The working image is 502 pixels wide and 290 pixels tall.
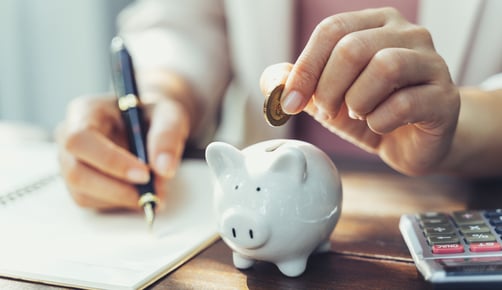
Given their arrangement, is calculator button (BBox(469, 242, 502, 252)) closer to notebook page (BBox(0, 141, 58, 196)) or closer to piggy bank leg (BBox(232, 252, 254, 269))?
piggy bank leg (BBox(232, 252, 254, 269))

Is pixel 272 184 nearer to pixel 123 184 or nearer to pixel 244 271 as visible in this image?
pixel 244 271

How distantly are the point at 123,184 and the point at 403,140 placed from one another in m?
0.26

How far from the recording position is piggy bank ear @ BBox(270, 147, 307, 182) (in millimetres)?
362

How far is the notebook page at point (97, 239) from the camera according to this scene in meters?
0.40

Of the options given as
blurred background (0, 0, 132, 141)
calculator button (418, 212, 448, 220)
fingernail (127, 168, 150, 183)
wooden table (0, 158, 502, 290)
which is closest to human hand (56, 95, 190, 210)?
fingernail (127, 168, 150, 183)

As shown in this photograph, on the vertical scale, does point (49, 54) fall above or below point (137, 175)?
below

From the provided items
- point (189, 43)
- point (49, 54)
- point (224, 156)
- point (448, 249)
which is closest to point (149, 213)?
point (224, 156)

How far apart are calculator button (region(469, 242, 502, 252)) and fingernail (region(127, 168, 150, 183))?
0.96ft

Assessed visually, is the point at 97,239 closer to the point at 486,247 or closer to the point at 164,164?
the point at 164,164

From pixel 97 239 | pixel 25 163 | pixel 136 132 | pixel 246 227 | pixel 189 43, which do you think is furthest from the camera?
pixel 189 43

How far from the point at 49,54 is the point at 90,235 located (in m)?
0.96

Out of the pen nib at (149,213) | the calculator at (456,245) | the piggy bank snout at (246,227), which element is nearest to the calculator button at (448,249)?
the calculator at (456,245)

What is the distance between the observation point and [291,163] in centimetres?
37

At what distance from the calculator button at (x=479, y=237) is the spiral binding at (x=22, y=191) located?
414mm
